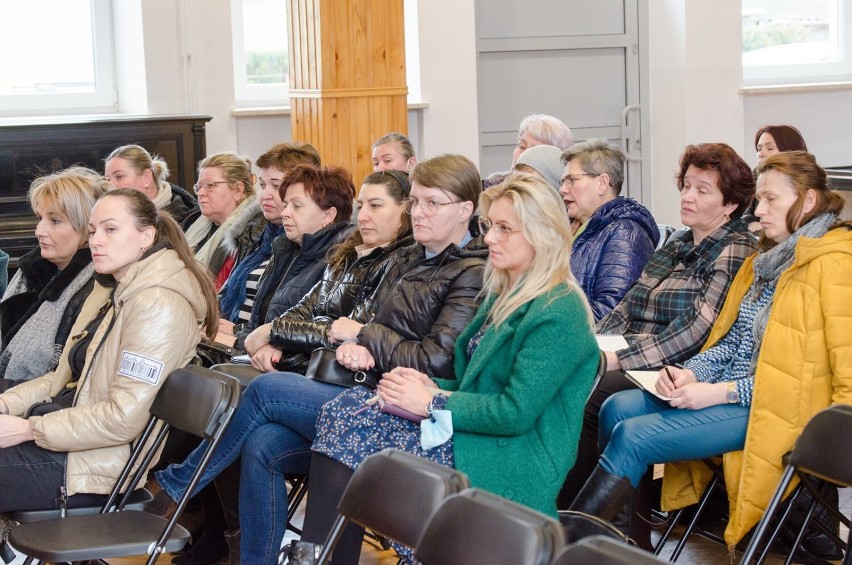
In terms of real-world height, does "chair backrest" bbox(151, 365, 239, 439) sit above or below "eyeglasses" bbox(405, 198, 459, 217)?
below

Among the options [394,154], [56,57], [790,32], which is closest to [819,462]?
[394,154]

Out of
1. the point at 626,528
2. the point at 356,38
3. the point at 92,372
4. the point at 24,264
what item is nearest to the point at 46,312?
the point at 24,264

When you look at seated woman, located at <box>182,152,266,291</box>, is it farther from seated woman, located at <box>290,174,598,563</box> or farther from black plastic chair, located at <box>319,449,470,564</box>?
black plastic chair, located at <box>319,449,470,564</box>

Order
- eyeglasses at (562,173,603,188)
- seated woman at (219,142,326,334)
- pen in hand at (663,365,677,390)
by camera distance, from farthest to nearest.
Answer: seated woman at (219,142,326,334), eyeglasses at (562,173,603,188), pen in hand at (663,365,677,390)

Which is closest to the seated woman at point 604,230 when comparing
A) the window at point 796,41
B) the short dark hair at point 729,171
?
the short dark hair at point 729,171

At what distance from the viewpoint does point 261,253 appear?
445 cm

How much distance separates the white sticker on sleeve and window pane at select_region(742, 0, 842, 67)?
6.63m

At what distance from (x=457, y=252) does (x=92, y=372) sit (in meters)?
1.08

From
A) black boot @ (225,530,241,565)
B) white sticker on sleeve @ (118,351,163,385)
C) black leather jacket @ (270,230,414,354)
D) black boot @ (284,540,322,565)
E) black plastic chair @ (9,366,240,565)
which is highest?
black leather jacket @ (270,230,414,354)

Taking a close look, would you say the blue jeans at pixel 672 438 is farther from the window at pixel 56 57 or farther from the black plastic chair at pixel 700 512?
the window at pixel 56 57

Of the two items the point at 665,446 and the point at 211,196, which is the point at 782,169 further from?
the point at 211,196

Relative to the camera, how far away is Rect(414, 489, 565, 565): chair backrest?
1.76 meters

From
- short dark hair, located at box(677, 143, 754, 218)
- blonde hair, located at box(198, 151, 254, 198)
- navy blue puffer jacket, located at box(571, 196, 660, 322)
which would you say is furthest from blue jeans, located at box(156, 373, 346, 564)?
blonde hair, located at box(198, 151, 254, 198)

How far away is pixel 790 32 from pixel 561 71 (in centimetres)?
197
